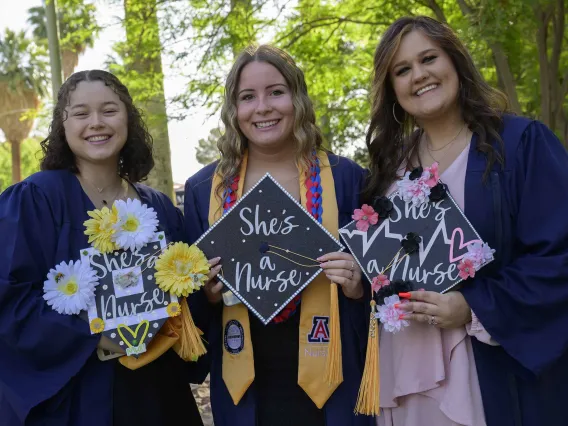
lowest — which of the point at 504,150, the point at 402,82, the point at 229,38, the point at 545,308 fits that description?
the point at 545,308

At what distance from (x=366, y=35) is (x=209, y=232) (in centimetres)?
729

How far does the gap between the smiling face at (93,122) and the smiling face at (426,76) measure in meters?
1.39

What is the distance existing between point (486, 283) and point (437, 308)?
0.24 m

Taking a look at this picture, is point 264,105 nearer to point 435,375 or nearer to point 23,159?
point 435,375

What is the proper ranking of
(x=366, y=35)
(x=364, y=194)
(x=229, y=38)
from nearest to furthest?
1. (x=364, y=194)
2. (x=229, y=38)
3. (x=366, y=35)

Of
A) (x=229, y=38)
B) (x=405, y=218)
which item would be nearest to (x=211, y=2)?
(x=229, y=38)

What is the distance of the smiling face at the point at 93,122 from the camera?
291 cm

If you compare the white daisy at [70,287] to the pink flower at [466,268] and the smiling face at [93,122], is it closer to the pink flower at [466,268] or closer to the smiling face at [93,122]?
the smiling face at [93,122]

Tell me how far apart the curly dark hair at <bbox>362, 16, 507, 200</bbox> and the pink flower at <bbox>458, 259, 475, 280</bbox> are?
0.40 m

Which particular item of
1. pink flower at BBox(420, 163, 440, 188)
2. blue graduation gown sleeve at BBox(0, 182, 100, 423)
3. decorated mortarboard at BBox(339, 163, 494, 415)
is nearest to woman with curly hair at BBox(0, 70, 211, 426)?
blue graduation gown sleeve at BBox(0, 182, 100, 423)

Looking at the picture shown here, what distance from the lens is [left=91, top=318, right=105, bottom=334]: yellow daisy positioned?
257 cm

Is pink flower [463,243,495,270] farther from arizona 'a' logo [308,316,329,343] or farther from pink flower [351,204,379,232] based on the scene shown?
arizona 'a' logo [308,316,329,343]

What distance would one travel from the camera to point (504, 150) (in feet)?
8.32

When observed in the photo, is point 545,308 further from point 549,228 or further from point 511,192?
point 511,192
